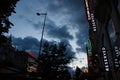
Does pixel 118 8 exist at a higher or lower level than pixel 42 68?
higher

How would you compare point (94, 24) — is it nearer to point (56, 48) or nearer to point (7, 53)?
point (56, 48)

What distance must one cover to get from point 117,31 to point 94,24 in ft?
51.5

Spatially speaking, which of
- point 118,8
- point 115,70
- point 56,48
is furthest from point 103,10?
point 56,48

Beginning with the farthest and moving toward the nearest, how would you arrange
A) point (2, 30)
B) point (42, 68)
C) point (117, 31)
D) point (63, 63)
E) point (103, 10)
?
point (63, 63)
point (42, 68)
point (103, 10)
point (117, 31)
point (2, 30)

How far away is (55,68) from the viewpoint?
3550 cm

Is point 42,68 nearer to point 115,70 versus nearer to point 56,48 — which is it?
point 56,48

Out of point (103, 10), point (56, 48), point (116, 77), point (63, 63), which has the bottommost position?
point (116, 77)

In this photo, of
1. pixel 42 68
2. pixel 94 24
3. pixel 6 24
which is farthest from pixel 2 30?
pixel 94 24

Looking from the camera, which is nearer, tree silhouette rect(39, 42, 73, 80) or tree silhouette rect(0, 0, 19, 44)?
tree silhouette rect(0, 0, 19, 44)

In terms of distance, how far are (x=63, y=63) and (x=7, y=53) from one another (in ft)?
45.0

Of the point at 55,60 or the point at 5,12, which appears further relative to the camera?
the point at 55,60

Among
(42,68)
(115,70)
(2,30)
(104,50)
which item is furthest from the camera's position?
(42,68)

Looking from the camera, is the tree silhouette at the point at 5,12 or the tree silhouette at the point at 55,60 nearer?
the tree silhouette at the point at 5,12

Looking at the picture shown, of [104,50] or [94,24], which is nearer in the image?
[104,50]
